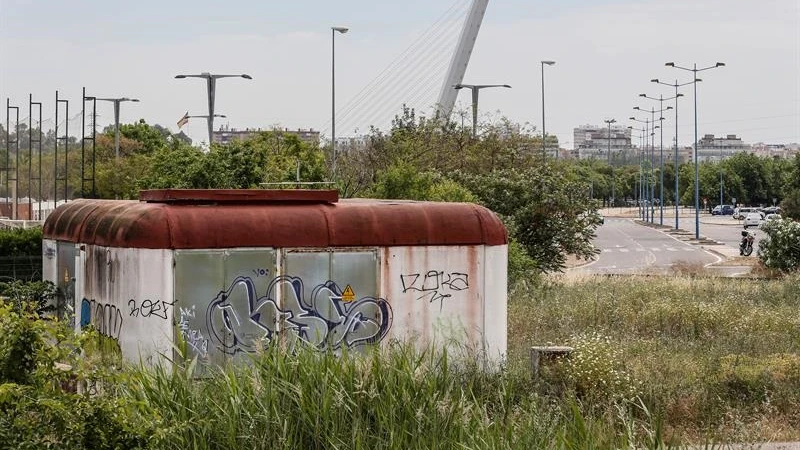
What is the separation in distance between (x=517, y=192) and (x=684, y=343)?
15325 millimetres

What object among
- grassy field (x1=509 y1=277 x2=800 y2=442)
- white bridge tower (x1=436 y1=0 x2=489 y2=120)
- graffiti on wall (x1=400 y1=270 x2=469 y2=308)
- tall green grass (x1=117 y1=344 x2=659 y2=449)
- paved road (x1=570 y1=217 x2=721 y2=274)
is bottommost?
paved road (x1=570 y1=217 x2=721 y2=274)

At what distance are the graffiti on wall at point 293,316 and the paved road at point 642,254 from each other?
85.9 feet

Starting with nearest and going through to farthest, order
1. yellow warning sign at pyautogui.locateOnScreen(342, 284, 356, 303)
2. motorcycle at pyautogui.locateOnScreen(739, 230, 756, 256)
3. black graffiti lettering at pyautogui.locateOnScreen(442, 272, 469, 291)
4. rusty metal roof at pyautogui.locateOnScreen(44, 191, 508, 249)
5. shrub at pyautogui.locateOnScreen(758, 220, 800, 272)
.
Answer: rusty metal roof at pyautogui.locateOnScreen(44, 191, 508, 249) < yellow warning sign at pyautogui.locateOnScreen(342, 284, 356, 303) < black graffiti lettering at pyautogui.locateOnScreen(442, 272, 469, 291) < shrub at pyautogui.locateOnScreen(758, 220, 800, 272) < motorcycle at pyautogui.locateOnScreen(739, 230, 756, 256)

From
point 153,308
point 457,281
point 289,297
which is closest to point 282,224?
point 289,297

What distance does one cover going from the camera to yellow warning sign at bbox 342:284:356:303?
54.5 feet

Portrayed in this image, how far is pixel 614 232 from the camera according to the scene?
86.9 m

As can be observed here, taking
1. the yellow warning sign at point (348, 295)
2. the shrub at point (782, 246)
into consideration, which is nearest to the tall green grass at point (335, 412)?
the yellow warning sign at point (348, 295)

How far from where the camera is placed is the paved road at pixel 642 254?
46.6 metres

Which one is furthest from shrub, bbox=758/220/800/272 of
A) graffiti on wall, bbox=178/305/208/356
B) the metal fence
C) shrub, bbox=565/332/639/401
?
graffiti on wall, bbox=178/305/208/356

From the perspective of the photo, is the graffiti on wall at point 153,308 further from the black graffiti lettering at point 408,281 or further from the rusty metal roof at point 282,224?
the black graffiti lettering at point 408,281

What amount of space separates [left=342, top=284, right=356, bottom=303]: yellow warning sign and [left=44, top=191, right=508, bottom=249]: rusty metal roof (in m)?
0.58

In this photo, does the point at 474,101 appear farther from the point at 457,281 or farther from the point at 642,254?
the point at 457,281

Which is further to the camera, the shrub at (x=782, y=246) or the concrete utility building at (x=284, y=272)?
the shrub at (x=782, y=246)

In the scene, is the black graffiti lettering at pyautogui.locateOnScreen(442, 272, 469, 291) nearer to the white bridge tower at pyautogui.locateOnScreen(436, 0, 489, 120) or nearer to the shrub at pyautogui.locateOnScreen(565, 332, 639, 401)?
the shrub at pyautogui.locateOnScreen(565, 332, 639, 401)
